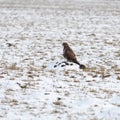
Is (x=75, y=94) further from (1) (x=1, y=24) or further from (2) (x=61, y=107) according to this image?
(1) (x=1, y=24)

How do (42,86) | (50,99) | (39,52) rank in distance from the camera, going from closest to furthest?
1. (50,99)
2. (42,86)
3. (39,52)

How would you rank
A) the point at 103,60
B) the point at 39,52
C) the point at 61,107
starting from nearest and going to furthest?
the point at 61,107 → the point at 103,60 → the point at 39,52

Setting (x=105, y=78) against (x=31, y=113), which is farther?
(x=105, y=78)

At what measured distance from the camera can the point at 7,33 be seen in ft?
71.5

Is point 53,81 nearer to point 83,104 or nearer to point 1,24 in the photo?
point 83,104

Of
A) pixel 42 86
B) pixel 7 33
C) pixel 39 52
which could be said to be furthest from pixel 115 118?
pixel 7 33

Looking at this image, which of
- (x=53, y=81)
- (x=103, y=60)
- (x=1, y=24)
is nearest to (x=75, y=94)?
(x=53, y=81)

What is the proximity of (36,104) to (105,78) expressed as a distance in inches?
127

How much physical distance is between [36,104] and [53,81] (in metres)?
2.20

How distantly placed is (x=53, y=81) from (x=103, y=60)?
383cm

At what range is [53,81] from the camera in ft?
33.7

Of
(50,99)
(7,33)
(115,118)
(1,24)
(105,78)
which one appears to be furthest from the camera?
(1,24)

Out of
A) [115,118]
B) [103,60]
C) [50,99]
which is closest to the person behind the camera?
[115,118]

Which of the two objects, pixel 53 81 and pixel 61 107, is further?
pixel 53 81
